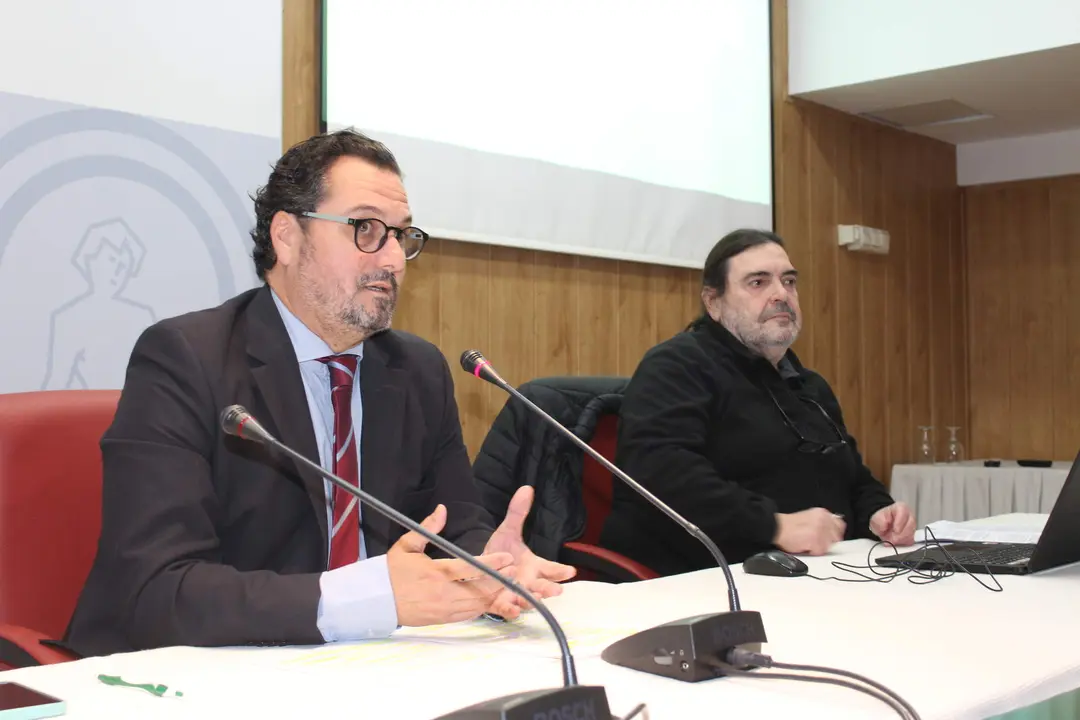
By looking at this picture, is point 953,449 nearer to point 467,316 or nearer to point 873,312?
point 873,312

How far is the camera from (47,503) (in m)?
1.68

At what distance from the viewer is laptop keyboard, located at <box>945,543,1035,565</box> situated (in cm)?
190

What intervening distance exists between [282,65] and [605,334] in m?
1.55

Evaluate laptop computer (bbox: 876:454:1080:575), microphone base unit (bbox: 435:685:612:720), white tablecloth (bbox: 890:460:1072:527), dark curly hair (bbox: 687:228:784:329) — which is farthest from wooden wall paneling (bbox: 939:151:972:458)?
microphone base unit (bbox: 435:685:612:720)

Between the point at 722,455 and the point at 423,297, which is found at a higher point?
the point at 423,297

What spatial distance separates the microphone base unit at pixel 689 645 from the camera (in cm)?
111

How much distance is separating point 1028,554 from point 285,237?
4.68 ft

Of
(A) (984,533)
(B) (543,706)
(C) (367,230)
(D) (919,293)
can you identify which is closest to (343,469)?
(C) (367,230)

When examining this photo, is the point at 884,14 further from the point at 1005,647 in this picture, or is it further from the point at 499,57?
the point at 1005,647

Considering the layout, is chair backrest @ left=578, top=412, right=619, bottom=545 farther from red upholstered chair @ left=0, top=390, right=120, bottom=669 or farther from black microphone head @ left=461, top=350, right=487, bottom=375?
red upholstered chair @ left=0, top=390, right=120, bottom=669

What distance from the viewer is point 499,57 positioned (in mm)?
3543

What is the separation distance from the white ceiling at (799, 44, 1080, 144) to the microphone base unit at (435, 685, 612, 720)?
164 inches

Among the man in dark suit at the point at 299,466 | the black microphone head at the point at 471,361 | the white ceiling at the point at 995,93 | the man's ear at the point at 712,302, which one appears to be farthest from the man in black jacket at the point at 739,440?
the white ceiling at the point at 995,93

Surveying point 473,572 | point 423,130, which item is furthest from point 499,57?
point 473,572
